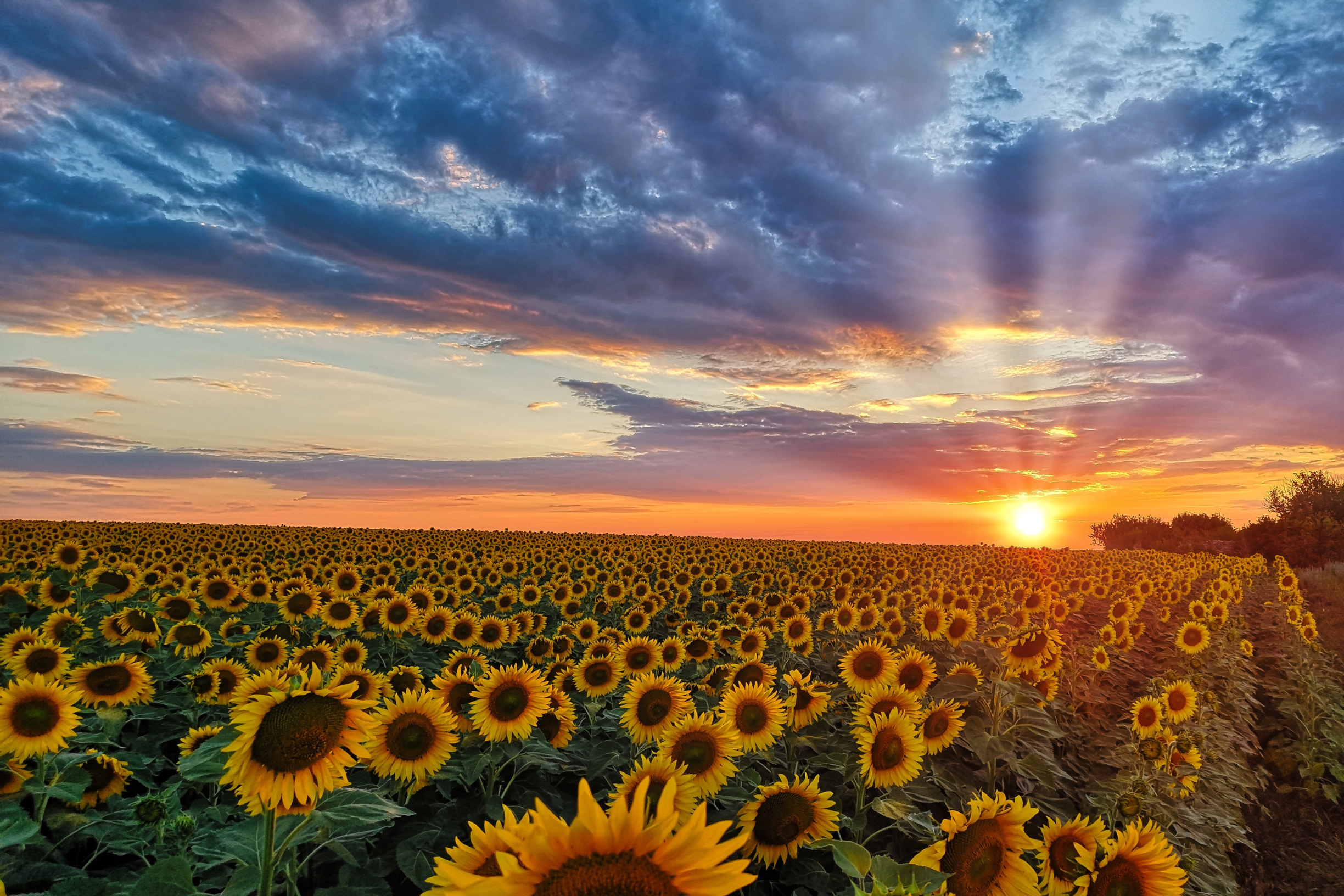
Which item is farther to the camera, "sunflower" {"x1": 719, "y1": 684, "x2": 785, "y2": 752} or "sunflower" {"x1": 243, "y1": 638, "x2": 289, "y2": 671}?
"sunflower" {"x1": 243, "y1": 638, "x2": 289, "y2": 671}

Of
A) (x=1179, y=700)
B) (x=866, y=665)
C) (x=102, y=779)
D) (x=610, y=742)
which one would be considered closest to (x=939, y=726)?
(x=866, y=665)

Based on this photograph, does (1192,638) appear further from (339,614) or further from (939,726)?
(339,614)

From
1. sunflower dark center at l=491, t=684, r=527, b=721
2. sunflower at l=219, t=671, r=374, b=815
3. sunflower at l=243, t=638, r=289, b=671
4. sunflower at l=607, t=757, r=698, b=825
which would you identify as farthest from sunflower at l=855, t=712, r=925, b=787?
sunflower at l=243, t=638, r=289, b=671

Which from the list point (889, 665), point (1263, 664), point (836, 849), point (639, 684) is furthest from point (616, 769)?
point (1263, 664)

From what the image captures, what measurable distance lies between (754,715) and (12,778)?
4710 millimetres

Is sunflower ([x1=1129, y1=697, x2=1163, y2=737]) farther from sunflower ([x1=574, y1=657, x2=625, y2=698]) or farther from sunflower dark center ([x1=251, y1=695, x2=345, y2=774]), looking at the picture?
sunflower dark center ([x1=251, y1=695, x2=345, y2=774])

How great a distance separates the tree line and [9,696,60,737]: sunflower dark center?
60440mm

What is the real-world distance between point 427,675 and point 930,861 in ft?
20.3

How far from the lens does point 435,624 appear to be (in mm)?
9523

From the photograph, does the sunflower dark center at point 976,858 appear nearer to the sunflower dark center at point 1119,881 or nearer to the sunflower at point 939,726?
the sunflower dark center at point 1119,881

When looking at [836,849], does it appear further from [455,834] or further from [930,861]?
[455,834]

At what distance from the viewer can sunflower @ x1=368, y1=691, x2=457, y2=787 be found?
4.50 meters

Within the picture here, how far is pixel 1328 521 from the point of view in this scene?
54.6 m

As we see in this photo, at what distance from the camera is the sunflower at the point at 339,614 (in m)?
9.51
